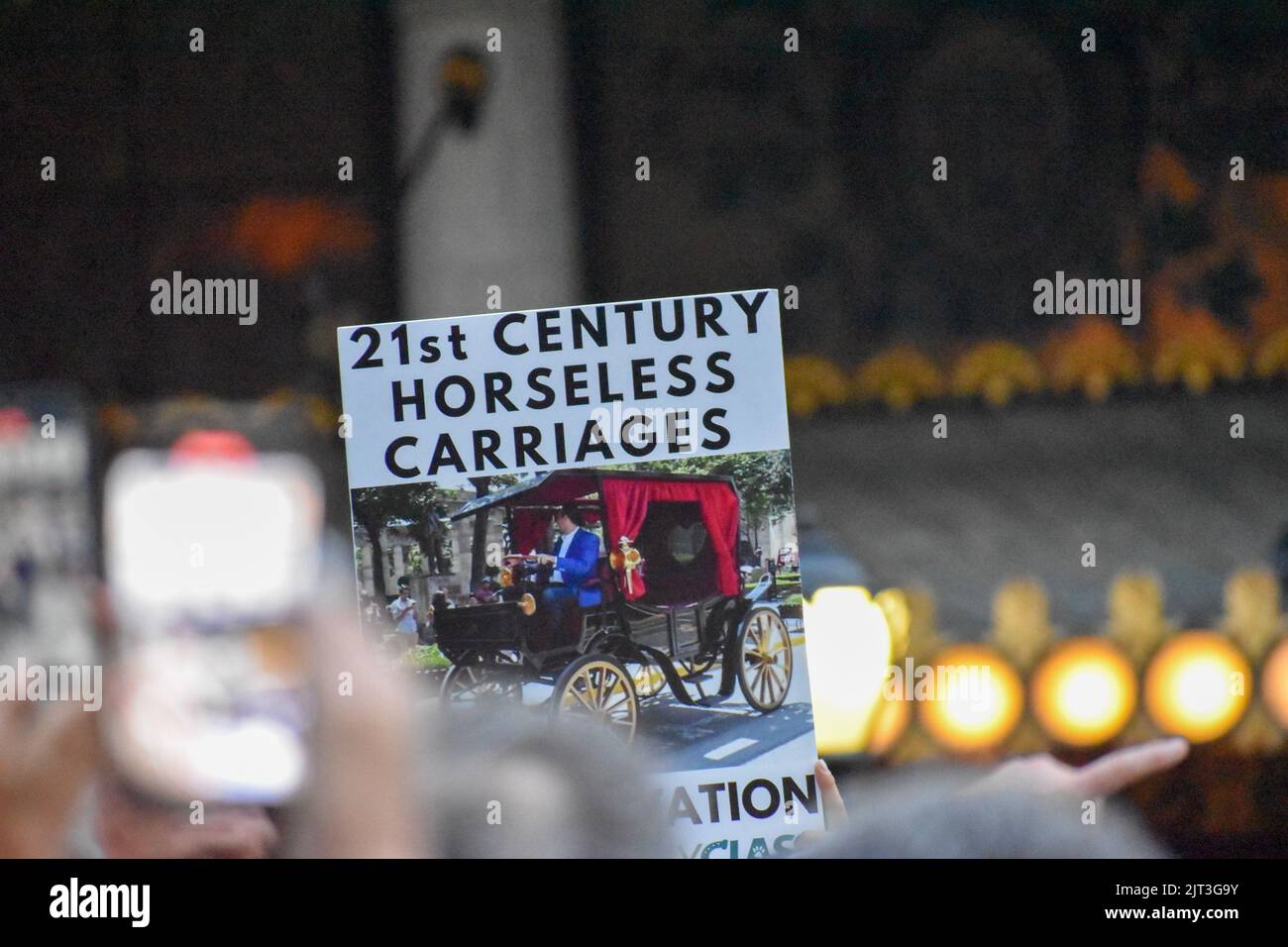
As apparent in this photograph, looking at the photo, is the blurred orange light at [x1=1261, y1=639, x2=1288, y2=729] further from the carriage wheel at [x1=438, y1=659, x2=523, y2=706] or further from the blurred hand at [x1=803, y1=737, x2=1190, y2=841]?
the carriage wheel at [x1=438, y1=659, x2=523, y2=706]

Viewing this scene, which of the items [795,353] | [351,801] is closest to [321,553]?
[351,801]

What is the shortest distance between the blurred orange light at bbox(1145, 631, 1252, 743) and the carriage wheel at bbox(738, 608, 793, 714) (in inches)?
25.1

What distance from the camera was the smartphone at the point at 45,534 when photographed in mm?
2152

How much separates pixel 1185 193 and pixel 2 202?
2151 millimetres

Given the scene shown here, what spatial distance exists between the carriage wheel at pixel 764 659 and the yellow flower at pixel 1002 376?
0.53m

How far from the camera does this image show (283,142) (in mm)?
2215

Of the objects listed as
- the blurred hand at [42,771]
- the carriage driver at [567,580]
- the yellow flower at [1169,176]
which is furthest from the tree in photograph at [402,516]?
Result: the yellow flower at [1169,176]

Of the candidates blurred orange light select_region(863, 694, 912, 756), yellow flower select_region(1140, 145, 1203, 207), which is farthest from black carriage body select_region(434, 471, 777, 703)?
yellow flower select_region(1140, 145, 1203, 207)

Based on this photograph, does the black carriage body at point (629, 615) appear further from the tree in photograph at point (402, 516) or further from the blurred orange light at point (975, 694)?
the blurred orange light at point (975, 694)

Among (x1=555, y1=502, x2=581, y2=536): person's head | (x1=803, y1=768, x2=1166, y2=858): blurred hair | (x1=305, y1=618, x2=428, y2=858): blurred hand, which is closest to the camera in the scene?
(x1=305, y1=618, x2=428, y2=858): blurred hand

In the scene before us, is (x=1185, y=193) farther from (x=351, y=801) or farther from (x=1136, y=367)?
(x=351, y=801)

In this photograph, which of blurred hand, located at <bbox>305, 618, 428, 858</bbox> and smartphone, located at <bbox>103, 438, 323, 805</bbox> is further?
smartphone, located at <bbox>103, 438, 323, 805</bbox>

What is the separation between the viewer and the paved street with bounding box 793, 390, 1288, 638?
2145 mm

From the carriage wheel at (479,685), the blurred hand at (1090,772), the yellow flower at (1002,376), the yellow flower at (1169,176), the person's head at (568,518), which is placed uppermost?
the yellow flower at (1169,176)
